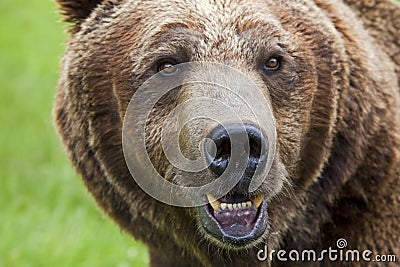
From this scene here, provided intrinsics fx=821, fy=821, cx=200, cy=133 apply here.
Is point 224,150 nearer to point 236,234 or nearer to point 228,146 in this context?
point 228,146

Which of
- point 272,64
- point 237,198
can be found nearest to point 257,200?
point 237,198

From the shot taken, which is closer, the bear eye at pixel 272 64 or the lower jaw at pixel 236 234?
the lower jaw at pixel 236 234

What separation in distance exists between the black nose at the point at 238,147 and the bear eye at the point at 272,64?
0.61m

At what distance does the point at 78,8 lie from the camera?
4555mm

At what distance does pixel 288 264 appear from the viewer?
4.32 metres

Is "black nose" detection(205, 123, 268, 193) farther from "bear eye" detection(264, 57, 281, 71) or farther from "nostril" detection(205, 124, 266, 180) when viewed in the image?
"bear eye" detection(264, 57, 281, 71)

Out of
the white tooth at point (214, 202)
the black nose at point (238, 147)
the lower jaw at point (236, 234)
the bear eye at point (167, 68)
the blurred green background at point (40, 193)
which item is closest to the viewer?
the black nose at point (238, 147)

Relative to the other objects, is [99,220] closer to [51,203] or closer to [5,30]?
[51,203]

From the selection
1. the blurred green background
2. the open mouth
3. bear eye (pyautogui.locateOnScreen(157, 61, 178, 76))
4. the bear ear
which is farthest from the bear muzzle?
the bear ear

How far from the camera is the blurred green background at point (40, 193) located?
6699mm

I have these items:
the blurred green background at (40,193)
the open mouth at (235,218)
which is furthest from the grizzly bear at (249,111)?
the blurred green background at (40,193)

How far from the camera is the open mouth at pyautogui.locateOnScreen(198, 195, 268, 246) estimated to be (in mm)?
3730

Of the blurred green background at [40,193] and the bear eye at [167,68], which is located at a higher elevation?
the bear eye at [167,68]

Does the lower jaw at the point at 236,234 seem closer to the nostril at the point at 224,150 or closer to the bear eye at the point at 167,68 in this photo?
the nostril at the point at 224,150
